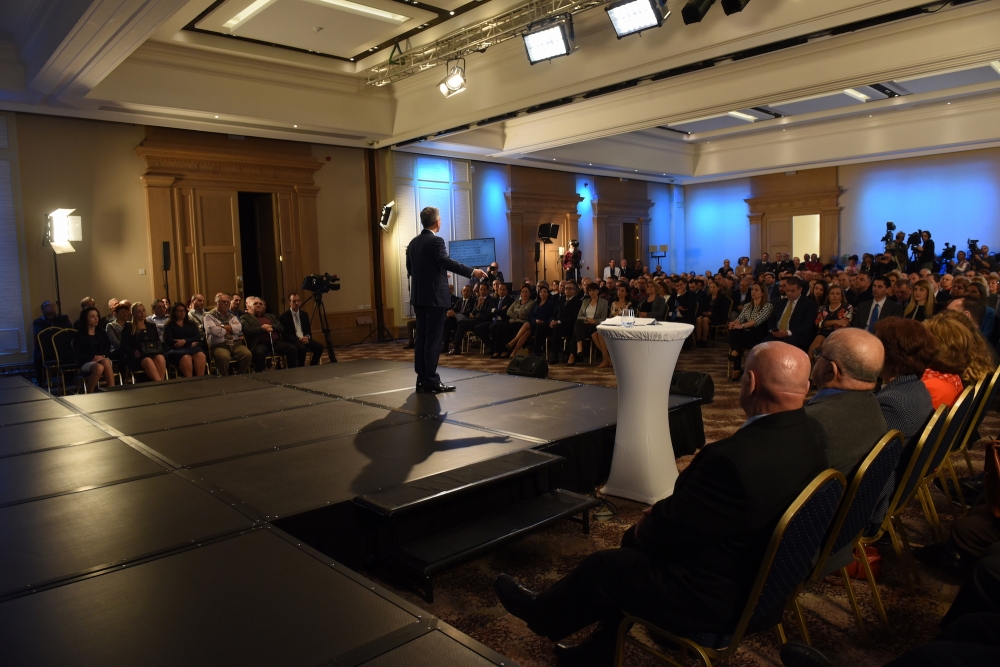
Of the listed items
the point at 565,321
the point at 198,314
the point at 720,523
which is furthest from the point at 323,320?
the point at 720,523

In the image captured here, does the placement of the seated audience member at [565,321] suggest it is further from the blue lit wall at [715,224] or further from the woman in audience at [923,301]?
the blue lit wall at [715,224]

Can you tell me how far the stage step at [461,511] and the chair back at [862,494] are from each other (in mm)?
1203

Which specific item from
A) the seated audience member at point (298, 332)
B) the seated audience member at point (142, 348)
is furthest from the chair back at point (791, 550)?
the seated audience member at point (298, 332)

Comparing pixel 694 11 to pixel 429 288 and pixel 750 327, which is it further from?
pixel 429 288

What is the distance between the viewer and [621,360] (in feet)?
10.9

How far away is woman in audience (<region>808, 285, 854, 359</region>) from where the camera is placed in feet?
20.5

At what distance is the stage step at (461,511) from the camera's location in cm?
254

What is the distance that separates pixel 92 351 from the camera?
22.8ft

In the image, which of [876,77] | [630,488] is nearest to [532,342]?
[876,77]

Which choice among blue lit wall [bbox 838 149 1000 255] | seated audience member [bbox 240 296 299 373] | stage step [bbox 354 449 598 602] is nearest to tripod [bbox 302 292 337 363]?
seated audience member [bbox 240 296 299 373]

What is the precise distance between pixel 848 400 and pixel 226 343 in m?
6.94

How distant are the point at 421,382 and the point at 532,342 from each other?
433cm

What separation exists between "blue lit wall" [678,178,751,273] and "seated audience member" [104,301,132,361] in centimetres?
1422

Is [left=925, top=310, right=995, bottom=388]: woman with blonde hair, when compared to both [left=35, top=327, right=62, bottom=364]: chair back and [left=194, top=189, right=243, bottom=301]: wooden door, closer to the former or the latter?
[left=35, top=327, right=62, bottom=364]: chair back
